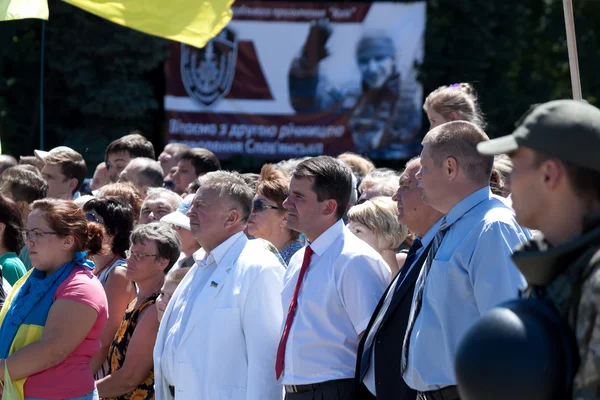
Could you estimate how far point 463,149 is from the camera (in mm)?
3934

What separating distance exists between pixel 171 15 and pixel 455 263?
4.13m

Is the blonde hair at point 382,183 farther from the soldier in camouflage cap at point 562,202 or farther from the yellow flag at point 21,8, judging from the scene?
the soldier in camouflage cap at point 562,202

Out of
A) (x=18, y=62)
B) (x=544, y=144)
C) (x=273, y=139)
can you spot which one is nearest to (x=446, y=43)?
(x=273, y=139)

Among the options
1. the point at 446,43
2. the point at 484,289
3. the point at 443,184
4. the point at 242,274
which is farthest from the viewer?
the point at 446,43

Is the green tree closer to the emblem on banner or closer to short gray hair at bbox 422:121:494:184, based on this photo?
the emblem on banner

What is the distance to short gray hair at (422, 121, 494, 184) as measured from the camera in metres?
3.93

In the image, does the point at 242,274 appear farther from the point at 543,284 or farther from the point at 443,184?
the point at 543,284

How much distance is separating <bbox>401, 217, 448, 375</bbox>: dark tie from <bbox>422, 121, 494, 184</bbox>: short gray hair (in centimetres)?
25

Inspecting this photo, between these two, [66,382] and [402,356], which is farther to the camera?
[66,382]

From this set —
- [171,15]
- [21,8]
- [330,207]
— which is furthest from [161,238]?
[21,8]

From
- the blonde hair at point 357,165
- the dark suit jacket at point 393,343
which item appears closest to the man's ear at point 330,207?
the dark suit jacket at point 393,343

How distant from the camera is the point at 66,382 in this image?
505 centimetres

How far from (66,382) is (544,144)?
354 cm

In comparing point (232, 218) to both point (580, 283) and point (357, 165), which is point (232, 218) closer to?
point (580, 283)
